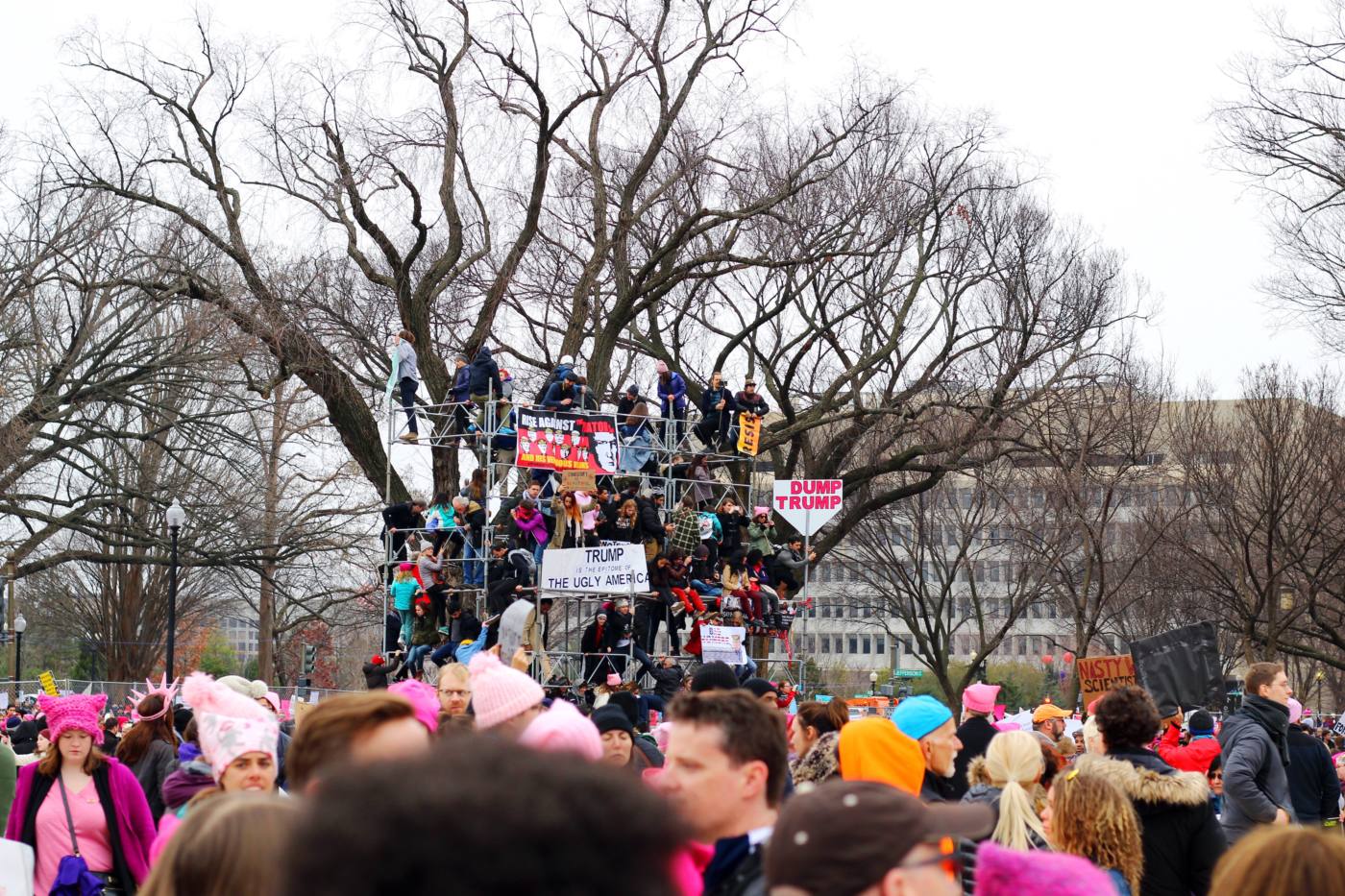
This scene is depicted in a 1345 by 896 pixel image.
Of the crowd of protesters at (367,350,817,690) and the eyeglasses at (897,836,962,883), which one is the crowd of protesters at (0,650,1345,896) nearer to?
the eyeglasses at (897,836,962,883)

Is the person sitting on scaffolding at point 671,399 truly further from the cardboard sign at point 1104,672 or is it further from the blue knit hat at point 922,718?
the blue knit hat at point 922,718

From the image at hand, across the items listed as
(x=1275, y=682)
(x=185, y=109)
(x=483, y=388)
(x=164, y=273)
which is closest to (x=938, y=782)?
(x=1275, y=682)

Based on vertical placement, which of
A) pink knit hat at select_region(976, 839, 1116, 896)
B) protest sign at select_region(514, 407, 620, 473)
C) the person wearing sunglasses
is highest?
protest sign at select_region(514, 407, 620, 473)

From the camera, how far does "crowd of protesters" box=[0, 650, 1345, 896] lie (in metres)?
1.35

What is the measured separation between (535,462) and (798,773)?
1546cm

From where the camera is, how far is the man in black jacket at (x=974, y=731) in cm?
875

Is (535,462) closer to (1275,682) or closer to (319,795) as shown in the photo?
(1275,682)

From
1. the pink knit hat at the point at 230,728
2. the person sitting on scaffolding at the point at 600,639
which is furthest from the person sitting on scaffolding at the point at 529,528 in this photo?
the pink knit hat at the point at 230,728

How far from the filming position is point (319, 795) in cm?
139

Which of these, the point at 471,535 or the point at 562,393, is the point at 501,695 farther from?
the point at 471,535

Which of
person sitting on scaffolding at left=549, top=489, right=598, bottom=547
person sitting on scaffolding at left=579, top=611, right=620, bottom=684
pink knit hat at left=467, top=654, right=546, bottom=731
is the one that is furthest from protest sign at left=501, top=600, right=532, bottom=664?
pink knit hat at left=467, top=654, right=546, bottom=731

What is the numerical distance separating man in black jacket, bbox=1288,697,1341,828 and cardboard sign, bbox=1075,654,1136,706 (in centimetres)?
587

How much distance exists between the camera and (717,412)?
86.4 feet

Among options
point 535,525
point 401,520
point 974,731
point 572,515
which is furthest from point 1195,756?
point 401,520
